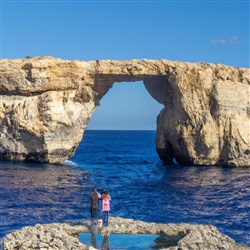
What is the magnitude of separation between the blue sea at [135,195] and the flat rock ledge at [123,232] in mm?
2037

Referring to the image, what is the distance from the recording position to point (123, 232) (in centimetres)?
1669

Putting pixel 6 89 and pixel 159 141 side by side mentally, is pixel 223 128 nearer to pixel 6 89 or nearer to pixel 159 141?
pixel 159 141

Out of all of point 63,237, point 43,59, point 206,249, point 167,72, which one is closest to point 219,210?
point 206,249

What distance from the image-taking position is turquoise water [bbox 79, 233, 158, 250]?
14.9 meters

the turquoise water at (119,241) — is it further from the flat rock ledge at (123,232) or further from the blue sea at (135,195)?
the blue sea at (135,195)

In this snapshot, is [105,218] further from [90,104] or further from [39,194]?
[90,104]

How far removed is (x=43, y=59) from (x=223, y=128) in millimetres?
18724

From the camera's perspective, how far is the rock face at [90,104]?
40000 mm

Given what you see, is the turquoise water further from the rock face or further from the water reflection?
the rock face

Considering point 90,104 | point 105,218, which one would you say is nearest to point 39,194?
point 105,218

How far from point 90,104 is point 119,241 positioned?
29093 mm

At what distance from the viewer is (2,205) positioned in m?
23.4

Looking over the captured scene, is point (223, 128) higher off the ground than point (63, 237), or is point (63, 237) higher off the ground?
point (223, 128)

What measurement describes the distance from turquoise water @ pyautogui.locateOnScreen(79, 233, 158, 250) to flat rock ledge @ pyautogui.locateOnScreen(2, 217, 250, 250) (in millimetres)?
343
